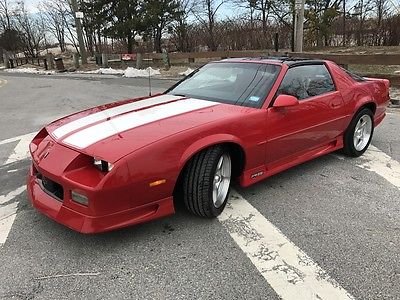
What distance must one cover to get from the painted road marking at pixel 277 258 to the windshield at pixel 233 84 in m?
1.08

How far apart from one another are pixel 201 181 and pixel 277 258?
2.70ft

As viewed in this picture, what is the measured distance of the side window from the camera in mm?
4052

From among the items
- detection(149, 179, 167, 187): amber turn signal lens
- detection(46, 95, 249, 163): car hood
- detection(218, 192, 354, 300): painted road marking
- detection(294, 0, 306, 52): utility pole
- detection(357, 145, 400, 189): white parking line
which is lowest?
detection(357, 145, 400, 189): white parking line

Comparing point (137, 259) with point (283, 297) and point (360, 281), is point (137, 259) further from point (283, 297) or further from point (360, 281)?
point (360, 281)

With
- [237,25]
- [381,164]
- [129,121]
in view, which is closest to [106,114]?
[129,121]

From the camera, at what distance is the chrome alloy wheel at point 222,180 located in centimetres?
337

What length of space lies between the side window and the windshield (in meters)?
0.17

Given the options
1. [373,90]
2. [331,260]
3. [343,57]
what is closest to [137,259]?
[331,260]

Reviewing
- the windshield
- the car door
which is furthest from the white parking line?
the windshield

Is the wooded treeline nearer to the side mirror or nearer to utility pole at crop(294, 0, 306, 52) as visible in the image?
utility pole at crop(294, 0, 306, 52)

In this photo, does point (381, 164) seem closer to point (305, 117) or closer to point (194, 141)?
point (305, 117)

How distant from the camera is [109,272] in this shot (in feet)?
8.70

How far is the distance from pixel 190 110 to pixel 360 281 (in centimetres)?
194


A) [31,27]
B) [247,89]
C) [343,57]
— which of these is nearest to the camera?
[247,89]
